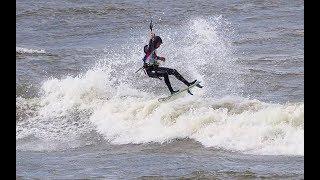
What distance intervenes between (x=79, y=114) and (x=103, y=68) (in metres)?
4.77

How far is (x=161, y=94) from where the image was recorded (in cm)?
2484

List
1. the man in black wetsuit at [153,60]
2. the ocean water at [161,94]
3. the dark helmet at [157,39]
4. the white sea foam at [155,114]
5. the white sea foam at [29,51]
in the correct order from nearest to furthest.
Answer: the ocean water at [161,94], the dark helmet at [157,39], the man in black wetsuit at [153,60], the white sea foam at [155,114], the white sea foam at [29,51]

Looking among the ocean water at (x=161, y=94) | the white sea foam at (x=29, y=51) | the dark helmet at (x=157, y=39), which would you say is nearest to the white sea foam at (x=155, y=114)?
the ocean water at (x=161, y=94)

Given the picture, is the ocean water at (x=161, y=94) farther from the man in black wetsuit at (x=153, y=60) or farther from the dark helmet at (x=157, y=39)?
the dark helmet at (x=157, y=39)

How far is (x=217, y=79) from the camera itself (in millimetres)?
26359

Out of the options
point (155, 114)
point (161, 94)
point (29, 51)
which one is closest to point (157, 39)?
point (155, 114)

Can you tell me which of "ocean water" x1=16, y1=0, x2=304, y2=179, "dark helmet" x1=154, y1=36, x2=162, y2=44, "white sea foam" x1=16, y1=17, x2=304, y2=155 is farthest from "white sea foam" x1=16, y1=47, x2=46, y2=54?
"dark helmet" x1=154, y1=36, x2=162, y2=44

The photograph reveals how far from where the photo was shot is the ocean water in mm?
16547

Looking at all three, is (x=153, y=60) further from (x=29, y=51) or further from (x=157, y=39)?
(x=29, y=51)

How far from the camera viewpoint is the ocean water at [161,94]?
16547mm

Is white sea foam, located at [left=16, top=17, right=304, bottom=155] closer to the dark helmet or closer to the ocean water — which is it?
the ocean water
